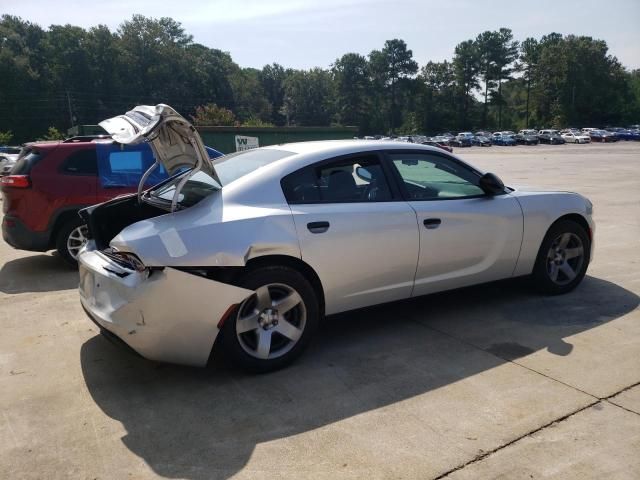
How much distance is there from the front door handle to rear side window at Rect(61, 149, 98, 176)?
14.9 feet

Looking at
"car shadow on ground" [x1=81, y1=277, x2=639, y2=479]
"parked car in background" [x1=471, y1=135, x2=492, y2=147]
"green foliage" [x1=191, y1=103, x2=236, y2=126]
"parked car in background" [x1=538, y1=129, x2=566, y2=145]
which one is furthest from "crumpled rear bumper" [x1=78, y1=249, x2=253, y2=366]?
"parked car in background" [x1=471, y1=135, x2=492, y2=147]

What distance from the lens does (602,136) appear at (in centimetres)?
6475

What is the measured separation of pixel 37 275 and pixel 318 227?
445cm

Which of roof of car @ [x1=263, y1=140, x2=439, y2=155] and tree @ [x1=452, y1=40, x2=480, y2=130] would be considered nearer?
roof of car @ [x1=263, y1=140, x2=439, y2=155]

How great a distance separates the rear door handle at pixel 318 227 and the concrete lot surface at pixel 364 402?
0.98 metres

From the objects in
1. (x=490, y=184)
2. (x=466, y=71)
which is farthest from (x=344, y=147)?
(x=466, y=71)

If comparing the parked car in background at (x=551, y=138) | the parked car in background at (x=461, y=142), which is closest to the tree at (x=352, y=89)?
the parked car in background at (x=461, y=142)

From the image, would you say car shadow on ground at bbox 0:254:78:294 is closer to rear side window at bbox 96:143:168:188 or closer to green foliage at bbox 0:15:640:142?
rear side window at bbox 96:143:168:188

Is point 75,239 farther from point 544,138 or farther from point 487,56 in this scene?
point 487,56

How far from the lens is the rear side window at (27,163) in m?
6.33

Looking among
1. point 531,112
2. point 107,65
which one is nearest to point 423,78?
point 531,112

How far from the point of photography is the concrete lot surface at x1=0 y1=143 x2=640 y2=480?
106 inches

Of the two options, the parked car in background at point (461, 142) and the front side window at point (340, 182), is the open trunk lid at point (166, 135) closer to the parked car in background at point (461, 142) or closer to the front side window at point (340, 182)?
the front side window at point (340, 182)

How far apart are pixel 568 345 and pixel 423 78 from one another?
113m
